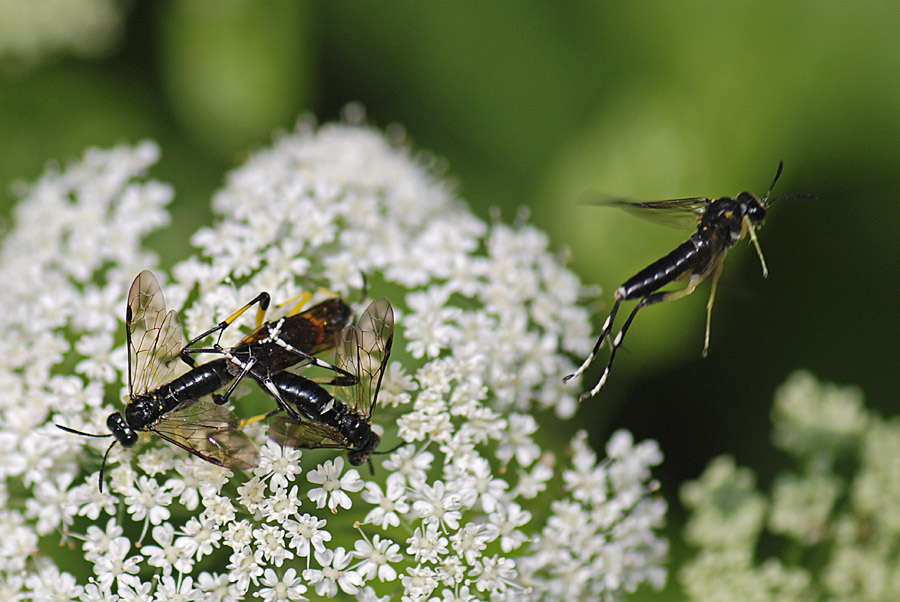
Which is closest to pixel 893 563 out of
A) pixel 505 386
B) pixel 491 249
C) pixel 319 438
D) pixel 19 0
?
pixel 505 386

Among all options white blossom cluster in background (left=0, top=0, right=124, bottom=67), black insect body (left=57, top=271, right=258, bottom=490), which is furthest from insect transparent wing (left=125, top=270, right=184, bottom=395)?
white blossom cluster in background (left=0, top=0, right=124, bottom=67)

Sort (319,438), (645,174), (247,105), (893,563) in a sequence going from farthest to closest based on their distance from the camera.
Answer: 1. (247,105)
2. (645,174)
3. (893,563)
4. (319,438)

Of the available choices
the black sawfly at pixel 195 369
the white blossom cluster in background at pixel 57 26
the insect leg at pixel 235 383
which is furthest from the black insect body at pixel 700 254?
the white blossom cluster in background at pixel 57 26

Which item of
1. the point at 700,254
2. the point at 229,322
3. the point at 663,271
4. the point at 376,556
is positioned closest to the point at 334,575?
the point at 376,556

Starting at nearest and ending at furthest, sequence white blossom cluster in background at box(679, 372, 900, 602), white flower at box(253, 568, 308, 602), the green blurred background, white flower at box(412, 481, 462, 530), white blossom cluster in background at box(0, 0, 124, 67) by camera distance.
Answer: white flower at box(253, 568, 308, 602) → white flower at box(412, 481, 462, 530) → white blossom cluster in background at box(679, 372, 900, 602) → the green blurred background → white blossom cluster in background at box(0, 0, 124, 67)

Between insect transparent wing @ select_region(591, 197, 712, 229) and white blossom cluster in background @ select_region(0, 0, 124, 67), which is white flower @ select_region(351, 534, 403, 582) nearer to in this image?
insect transparent wing @ select_region(591, 197, 712, 229)

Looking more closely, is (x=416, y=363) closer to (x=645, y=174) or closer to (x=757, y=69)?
(x=645, y=174)
